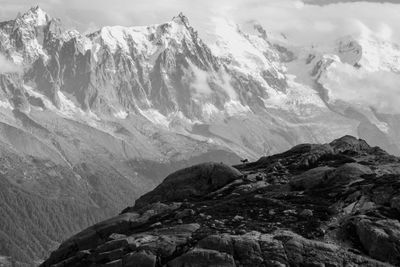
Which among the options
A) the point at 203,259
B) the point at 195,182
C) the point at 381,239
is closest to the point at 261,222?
the point at 203,259

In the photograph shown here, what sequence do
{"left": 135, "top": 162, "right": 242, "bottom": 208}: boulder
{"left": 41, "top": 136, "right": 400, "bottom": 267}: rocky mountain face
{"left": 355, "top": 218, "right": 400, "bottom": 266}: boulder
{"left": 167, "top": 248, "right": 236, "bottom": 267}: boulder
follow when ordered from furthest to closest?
{"left": 135, "top": 162, "right": 242, "bottom": 208}: boulder, {"left": 355, "top": 218, "right": 400, "bottom": 266}: boulder, {"left": 41, "top": 136, "right": 400, "bottom": 267}: rocky mountain face, {"left": 167, "top": 248, "right": 236, "bottom": 267}: boulder

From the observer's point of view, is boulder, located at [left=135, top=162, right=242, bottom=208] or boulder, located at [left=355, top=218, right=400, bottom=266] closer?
boulder, located at [left=355, top=218, right=400, bottom=266]

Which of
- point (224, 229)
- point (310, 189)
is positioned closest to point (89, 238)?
point (224, 229)

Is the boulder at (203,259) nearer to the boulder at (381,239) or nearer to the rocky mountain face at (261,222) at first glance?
the rocky mountain face at (261,222)

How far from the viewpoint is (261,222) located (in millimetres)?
81875

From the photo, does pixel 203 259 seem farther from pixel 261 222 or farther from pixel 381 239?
pixel 381 239

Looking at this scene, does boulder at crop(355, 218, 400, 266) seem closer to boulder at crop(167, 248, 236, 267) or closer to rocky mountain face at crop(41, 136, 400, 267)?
rocky mountain face at crop(41, 136, 400, 267)

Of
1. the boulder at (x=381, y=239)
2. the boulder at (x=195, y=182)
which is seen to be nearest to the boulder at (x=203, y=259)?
the boulder at (x=381, y=239)

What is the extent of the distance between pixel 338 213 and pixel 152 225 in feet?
69.8

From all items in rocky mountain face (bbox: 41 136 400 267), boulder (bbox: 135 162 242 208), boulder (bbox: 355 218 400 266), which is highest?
boulder (bbox: 135 162 242 208)

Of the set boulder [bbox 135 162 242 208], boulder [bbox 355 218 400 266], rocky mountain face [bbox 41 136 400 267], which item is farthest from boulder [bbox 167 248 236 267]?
boulder [bbox 135 162 242 208]

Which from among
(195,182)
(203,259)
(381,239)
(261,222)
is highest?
(195,182)

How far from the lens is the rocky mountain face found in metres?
74.0

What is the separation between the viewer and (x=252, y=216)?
84.5 m
